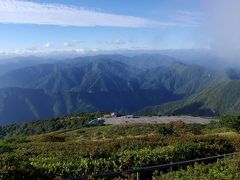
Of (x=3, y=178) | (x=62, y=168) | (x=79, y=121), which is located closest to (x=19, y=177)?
(x=3, y=178)

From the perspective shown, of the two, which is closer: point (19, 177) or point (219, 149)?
point (19, 177)

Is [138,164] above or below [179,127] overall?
above

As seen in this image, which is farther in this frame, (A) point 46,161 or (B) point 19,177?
(A) point 46,161

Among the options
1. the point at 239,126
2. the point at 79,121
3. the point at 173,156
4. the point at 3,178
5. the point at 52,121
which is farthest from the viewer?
the point at 52,121

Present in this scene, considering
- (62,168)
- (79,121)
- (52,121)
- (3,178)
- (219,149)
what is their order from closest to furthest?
(3,178) < (62,168) < (219,149) < (79,121) < (52,121)

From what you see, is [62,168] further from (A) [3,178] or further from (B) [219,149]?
(B) [219,149]

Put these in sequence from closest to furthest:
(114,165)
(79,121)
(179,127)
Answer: (114,165) → (179,127) → (79,121)

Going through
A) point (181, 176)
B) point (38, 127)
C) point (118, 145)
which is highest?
point (181, 176)

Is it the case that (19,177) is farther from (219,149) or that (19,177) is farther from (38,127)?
(38,127)

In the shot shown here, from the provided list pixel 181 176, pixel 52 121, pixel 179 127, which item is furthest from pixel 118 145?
pixel 52 121
